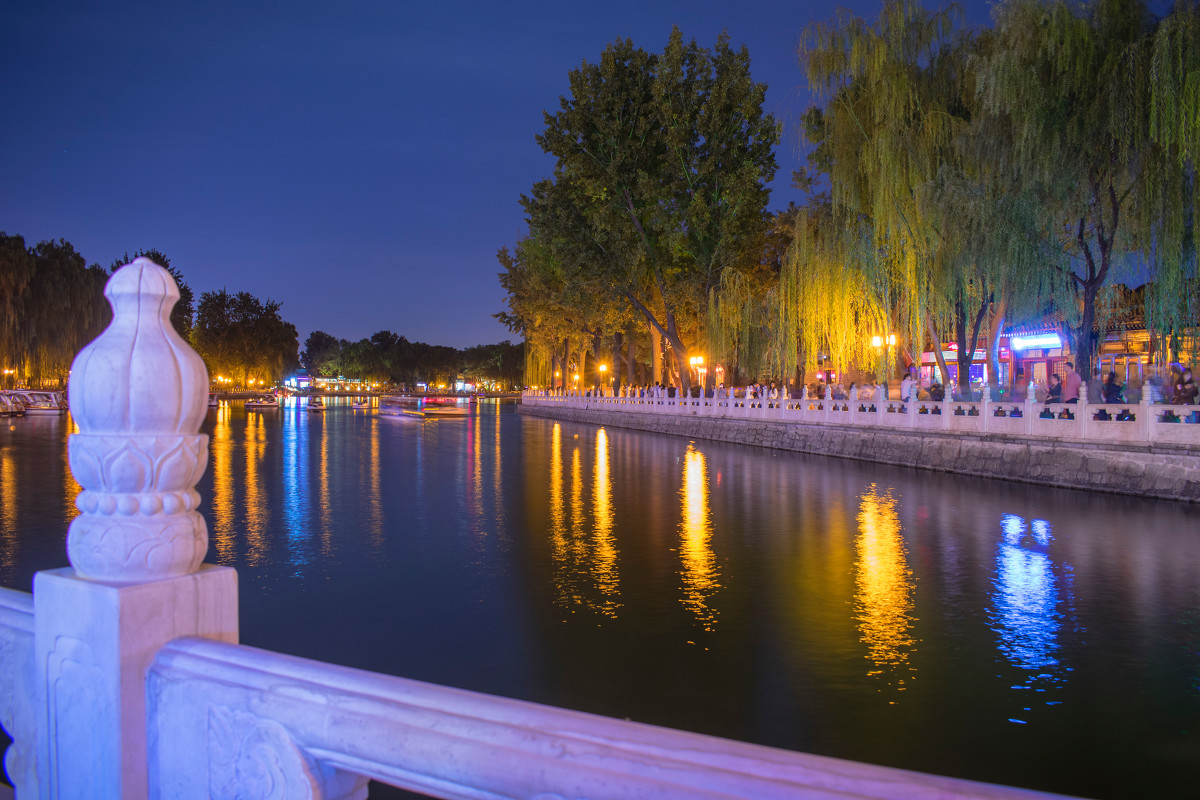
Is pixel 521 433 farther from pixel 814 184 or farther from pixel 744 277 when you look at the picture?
pixel 814 184

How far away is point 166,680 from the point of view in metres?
2.06

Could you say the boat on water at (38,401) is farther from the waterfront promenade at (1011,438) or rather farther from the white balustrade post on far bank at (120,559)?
the white balustrade post on far bank at (120,559)

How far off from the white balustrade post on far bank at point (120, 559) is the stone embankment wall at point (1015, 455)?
50.2 feet

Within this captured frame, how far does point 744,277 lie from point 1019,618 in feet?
86.0

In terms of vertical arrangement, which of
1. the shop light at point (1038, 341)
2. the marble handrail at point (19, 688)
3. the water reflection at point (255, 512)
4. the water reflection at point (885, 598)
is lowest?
the water reflection at point (885, 598)

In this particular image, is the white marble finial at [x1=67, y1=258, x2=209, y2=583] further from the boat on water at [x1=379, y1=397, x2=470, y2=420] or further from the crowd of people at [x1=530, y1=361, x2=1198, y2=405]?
the boat on water at [x1=379, y1=397, x2=470, y2=420]

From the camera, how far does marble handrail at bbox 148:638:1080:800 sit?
1430mm

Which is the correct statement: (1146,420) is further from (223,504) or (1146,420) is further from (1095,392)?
(223,504)

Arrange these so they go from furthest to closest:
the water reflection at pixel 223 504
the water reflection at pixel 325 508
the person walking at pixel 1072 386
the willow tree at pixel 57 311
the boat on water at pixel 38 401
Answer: the willow tree at pixel 57 311, the boat on water at pixel 38 401, the person walking at pixel 1072 386, the water reflection at pixel 325 508, the water reflection at pixel 223 504

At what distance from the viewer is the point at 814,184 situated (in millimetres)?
30578

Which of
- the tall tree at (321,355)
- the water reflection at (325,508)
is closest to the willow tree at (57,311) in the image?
the water reflection at (325,508)

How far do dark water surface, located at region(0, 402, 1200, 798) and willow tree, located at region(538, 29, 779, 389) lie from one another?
21.0 m

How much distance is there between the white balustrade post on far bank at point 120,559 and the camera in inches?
80.7

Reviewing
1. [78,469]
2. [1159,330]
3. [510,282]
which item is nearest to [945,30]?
[1159,330]
